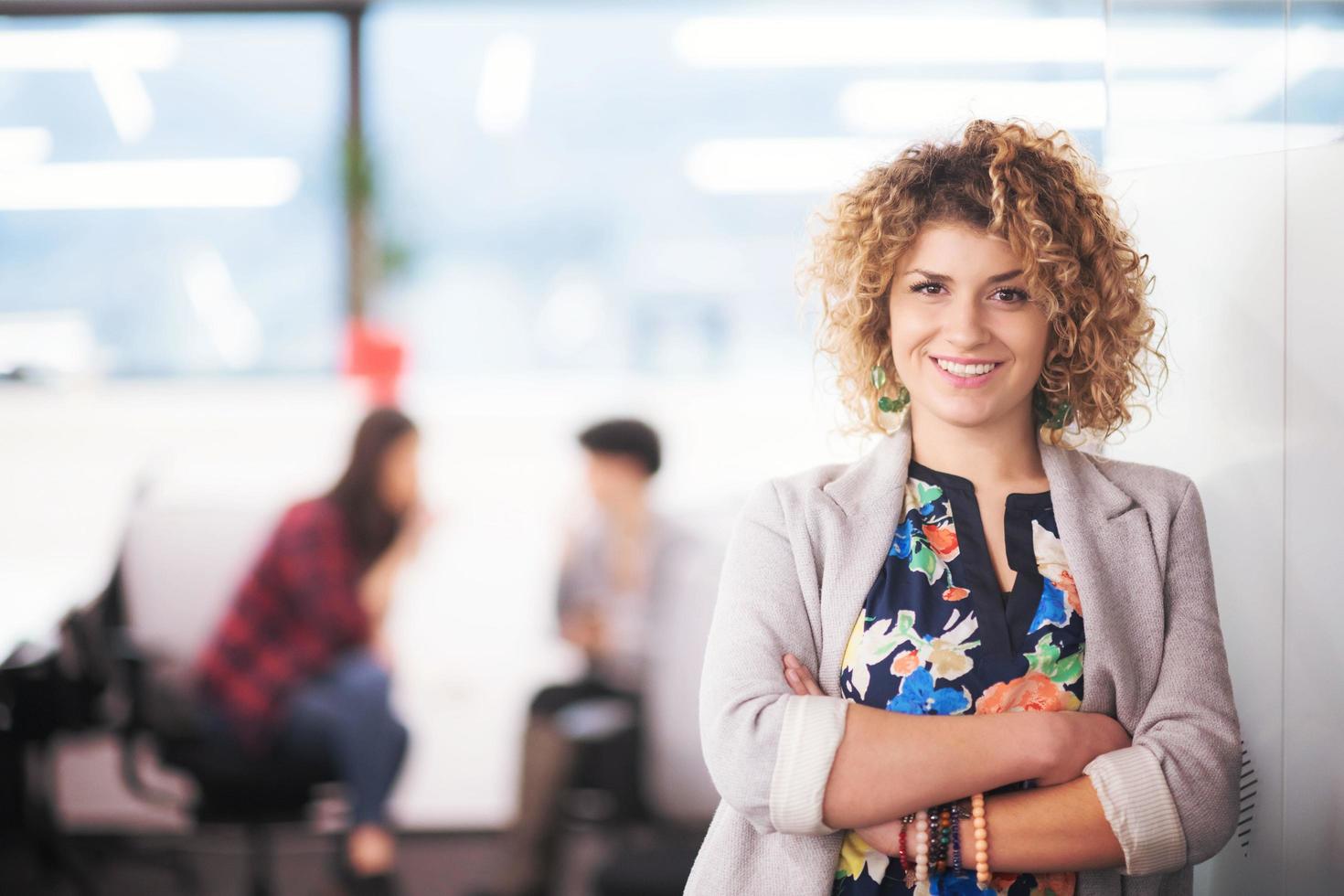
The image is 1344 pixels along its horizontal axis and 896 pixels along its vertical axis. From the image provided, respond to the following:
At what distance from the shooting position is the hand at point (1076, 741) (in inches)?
41.7

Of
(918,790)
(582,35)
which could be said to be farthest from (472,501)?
(918,790)

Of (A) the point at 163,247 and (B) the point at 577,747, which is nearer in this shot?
(B) the point at 577,747

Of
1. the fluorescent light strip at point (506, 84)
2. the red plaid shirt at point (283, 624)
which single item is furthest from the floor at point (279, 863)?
the fluorescent light strip at point (506, 84)

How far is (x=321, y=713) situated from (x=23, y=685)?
0.90 meters

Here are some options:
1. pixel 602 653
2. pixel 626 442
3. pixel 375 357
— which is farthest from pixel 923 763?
pixel 375 357

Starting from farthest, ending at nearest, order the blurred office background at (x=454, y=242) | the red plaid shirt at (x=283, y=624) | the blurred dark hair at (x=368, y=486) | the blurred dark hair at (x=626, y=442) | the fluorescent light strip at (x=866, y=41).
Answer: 1. the fluorescent light strip at (x=866, y=41)
2. the blurred office background at (x=454, y=242)
3. the blurred dark hair at (x=626, y=442)
4. the blurred dark hair at (x=368, y=486)
5. the red plaid shirt at (x=283, y=624)

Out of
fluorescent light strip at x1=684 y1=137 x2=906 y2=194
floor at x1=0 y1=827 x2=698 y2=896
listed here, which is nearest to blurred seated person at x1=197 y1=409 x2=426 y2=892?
floor at x1=0 y1=827 x2=698 y2=896

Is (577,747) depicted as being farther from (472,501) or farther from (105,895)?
(105,895)

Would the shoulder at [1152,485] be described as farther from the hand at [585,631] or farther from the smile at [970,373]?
the hand at [585,631]

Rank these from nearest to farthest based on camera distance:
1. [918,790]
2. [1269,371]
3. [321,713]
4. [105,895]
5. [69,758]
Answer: [918,790] < [1269,371] < [321,713] < [105,895] < [69,758]

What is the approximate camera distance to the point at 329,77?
3510 millimetres

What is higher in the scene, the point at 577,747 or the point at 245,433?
the point at 245,433

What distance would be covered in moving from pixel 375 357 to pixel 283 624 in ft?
3.44

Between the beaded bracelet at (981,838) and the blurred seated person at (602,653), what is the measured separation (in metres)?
1.77
